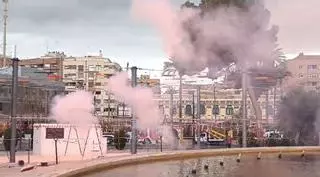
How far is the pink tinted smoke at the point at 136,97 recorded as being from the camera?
33375 mm

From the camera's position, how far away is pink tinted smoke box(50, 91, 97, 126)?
30248mm

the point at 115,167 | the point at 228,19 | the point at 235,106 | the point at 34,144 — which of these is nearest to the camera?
the point at 115,167

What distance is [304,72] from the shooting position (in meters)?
50.4

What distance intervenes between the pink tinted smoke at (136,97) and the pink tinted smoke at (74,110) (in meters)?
2.98

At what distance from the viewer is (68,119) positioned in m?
30.2

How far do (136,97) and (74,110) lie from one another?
462 centimetres

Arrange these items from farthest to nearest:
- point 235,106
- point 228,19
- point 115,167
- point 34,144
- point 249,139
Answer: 1. point 235,106
2. point 249,139
3. point 228,19
4. point 34,144
5. point 115,167

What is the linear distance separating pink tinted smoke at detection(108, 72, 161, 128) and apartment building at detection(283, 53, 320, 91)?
52.5 feet

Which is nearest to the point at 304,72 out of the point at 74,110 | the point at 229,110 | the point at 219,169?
the point at 229,110

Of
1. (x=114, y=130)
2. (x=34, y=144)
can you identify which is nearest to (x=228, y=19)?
(x=114, y=130)

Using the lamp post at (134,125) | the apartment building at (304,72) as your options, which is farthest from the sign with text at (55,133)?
the apartment building at (304,72)

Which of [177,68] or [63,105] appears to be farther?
[177,68]

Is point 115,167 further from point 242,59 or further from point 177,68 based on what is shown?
point 242,59

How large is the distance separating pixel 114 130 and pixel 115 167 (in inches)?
611
